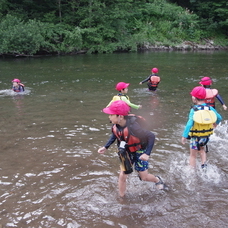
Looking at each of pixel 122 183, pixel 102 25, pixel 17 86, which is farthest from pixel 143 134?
pixel 102 25

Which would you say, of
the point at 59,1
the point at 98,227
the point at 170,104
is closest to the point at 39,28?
the point at 59,1

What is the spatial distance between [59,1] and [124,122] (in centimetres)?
3352

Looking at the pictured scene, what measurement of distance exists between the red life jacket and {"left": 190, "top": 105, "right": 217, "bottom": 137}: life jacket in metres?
1.28

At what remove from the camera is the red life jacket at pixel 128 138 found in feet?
12.3

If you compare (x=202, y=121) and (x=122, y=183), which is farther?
(x=202, y=121)

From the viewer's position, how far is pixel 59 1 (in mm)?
33156

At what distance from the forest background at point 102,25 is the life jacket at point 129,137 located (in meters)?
24.5

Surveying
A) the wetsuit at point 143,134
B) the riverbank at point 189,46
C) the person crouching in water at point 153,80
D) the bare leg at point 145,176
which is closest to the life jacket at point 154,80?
the person crouching in water at point 153,80

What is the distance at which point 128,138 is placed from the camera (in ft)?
12.4

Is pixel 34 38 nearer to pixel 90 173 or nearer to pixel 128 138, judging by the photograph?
pixel 90 173

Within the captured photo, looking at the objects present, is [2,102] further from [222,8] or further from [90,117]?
[222,8]

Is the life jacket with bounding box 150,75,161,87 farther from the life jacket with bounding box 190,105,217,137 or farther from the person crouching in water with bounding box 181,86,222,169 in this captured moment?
the life jacket with bounding box 190,105,217,137

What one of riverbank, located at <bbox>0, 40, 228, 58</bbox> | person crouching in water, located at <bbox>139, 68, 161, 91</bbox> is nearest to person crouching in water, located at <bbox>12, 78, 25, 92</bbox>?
person crouching in water, located at <bbox>139, 68, 161, 91</bbox>

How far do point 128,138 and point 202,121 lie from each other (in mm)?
1507
